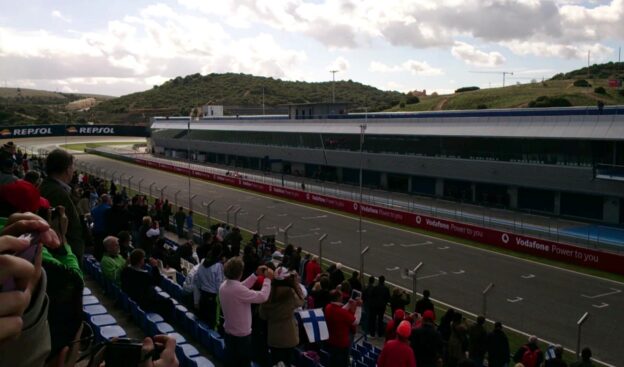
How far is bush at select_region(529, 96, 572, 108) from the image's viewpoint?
74375 mm

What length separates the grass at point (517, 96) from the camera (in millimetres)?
78250

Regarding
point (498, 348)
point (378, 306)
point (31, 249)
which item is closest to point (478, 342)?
point (498, 348)

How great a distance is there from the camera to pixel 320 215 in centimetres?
3750

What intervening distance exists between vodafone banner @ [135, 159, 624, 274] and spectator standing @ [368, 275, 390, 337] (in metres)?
14.0

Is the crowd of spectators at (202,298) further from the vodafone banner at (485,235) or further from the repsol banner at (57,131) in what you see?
the repsol banner at (57,131)

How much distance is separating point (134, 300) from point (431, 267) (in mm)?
17105

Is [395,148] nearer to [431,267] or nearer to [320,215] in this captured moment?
[320,215]

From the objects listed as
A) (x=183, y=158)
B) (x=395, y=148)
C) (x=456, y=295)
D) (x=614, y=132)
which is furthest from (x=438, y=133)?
(x=183, y=158)

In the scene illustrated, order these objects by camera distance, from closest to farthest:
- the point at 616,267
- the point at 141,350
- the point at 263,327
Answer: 1. the point at 141,350
2. the point at 263,327
3. the point at 616,267

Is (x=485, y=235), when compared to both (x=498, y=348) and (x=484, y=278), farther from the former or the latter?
(x=498, y=348)

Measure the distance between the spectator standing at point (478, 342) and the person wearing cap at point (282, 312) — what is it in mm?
5133

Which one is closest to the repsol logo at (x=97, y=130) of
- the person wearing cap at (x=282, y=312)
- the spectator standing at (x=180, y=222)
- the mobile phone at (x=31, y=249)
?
the spectator standing at (x=180, y=222)

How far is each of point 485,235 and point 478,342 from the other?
18.6 m

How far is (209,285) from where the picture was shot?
31.2ft
